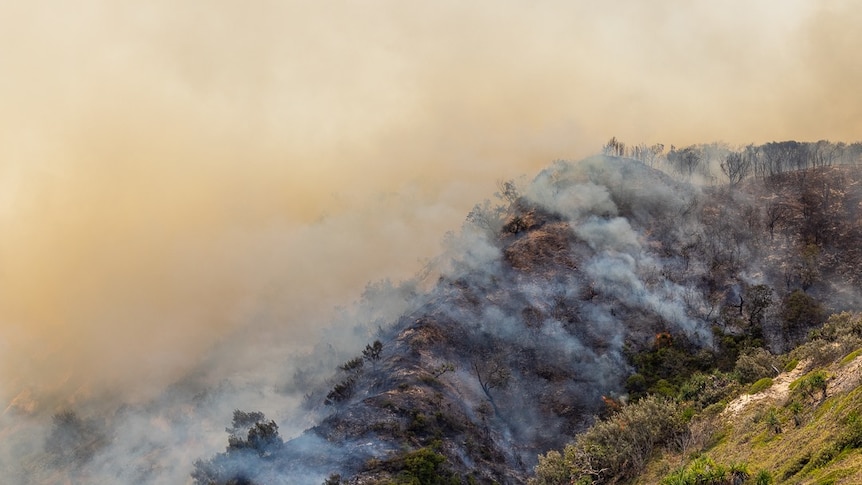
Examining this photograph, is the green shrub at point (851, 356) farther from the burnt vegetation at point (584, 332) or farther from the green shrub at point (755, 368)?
the green shrub at point (755, 368)

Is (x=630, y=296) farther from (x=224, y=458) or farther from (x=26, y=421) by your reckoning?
(x=26, y=421)

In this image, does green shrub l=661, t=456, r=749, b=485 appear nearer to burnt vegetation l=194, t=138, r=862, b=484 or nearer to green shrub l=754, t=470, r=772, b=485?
green shrub l=754, t=470, r=772, b=485

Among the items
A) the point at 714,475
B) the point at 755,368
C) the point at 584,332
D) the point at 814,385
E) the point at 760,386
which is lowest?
the point at 714,475

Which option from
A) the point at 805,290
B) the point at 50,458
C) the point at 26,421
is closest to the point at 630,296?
the point at 805,290

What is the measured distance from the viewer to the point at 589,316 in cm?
14088

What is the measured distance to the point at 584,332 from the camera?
138 metres

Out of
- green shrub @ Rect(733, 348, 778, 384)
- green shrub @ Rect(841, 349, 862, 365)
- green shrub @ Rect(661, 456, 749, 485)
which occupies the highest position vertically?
green shrub @ Rect(733, 348, 778, 384)

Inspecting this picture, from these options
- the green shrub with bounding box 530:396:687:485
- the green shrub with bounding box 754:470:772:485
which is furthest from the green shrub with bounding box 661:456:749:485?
the green shrub with bounding box 530:396:687:485

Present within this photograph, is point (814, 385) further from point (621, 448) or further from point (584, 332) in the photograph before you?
point (584, 332)

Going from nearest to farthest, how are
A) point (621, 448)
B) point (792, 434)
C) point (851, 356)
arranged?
1. point (792, 434)
2. point (851, 356)
3. point (621, 448)

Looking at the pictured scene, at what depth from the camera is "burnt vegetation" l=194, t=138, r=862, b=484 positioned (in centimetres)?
9694

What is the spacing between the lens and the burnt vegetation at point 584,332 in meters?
96.9

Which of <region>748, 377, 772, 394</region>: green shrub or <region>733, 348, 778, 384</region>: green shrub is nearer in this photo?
<region>748, 377, 772, 394</region>: green shrub

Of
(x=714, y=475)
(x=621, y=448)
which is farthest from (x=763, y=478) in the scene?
(x=621, y=448)
